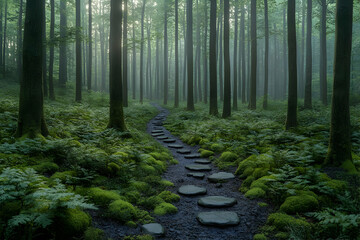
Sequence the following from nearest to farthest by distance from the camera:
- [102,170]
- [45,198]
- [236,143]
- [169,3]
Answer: [45,198], [102,170], [236,143], [169,3]

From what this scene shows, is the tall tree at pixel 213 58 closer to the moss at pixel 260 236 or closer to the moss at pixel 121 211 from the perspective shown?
the moss at pixel 121 211

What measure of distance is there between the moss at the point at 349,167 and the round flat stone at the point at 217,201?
8.81 ft

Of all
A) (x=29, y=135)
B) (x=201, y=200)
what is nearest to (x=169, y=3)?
(x=29, y=135)

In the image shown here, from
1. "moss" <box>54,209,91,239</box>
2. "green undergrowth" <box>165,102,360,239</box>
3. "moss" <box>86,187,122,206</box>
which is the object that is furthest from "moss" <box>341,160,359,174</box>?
"moss" <box>54,209,91,239</box>

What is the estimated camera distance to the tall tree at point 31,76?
18.9ft

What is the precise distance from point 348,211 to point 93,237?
3.82 m

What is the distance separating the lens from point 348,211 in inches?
135

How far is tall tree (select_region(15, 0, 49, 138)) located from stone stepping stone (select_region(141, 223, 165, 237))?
415cm

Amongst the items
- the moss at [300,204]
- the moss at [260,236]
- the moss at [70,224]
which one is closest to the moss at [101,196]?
the moss at [70,224]

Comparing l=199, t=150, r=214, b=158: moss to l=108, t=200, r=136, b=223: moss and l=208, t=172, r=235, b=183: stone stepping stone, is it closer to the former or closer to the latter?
l=208, t=172, r=235, b=183: stone stepping stone

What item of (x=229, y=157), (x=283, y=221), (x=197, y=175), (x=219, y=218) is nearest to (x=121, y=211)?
(x=219, y=218)

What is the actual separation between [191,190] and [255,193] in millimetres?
1397

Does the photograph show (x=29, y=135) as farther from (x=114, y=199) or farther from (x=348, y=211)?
(x=348, y=211)

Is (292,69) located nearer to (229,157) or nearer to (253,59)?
(229,157)
